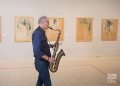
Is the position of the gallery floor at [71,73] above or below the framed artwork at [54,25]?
below

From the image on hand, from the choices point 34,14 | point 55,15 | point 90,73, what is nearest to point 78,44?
point 55,15

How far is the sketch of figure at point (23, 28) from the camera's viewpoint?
9555 millimetres

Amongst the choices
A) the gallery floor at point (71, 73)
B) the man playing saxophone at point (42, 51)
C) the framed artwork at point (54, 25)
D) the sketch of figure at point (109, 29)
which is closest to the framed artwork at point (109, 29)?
the sketch of figure at point (109, 29)

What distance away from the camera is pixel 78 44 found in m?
10.1

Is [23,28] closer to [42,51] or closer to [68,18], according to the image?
[68,18]

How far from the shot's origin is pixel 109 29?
10.4 metres

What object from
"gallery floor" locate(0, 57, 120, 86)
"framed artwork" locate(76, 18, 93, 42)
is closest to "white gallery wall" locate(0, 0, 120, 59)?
"framed artwork" locate(76, 18, 93, 42)

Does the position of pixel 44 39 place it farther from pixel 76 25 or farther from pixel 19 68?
pixel 76 25

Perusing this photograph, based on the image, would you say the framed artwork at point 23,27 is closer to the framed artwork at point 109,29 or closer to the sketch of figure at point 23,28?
the sketch of figure at point 23,28

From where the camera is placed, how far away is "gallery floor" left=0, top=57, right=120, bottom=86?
20.3 ft

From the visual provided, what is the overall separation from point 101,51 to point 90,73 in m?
3.23

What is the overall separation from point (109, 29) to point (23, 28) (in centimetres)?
376

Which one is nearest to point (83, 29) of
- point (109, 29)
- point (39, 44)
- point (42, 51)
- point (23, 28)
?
point (109, 29)

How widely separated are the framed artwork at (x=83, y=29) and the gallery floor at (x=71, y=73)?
2.94 feet
